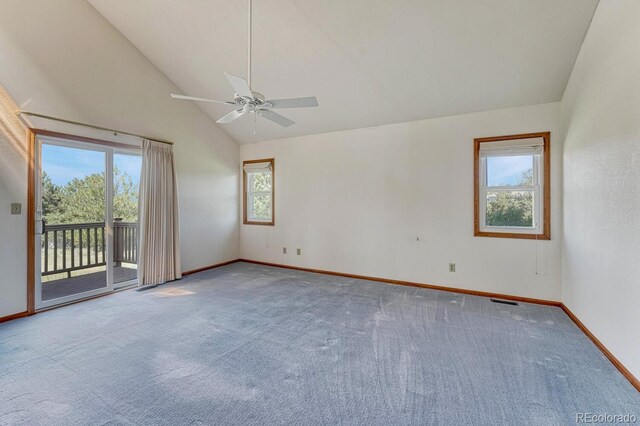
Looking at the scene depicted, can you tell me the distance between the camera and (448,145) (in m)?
4.21

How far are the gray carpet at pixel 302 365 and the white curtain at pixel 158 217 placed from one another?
81 centimetres

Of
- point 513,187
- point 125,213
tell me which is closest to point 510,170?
point 513,187

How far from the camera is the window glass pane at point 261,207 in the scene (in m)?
6.08

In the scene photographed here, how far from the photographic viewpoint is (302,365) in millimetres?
2275

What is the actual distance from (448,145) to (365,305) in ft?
A: 8.55

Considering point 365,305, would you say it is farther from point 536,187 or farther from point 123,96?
point 123,96

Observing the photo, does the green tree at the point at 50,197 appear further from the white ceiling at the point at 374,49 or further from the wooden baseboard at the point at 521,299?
the wooden baseboard at the point at 521,299

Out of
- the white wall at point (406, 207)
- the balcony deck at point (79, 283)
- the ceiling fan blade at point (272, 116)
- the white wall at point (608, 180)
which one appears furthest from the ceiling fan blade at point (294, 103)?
the balcony deck at point (79, 283)

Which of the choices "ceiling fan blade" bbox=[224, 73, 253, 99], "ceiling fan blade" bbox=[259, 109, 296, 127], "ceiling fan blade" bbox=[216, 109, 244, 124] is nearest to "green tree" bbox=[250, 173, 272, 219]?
"ceiling fan blade" bbox=[216, 109, 244, 124]

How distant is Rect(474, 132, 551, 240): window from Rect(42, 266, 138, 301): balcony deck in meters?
5.45

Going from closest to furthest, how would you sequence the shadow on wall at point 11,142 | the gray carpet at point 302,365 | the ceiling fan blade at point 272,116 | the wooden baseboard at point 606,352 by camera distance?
the gray carpet at point 302,365 < the wooden baseboard at point 606,352 < the ceiling fan blade at point 272,116 < the shadow on wall at point 11,142

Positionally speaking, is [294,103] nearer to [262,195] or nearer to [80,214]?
[80,214]

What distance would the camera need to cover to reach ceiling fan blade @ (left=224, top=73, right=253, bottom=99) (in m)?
2.09

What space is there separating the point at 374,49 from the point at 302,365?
11.0 ft
